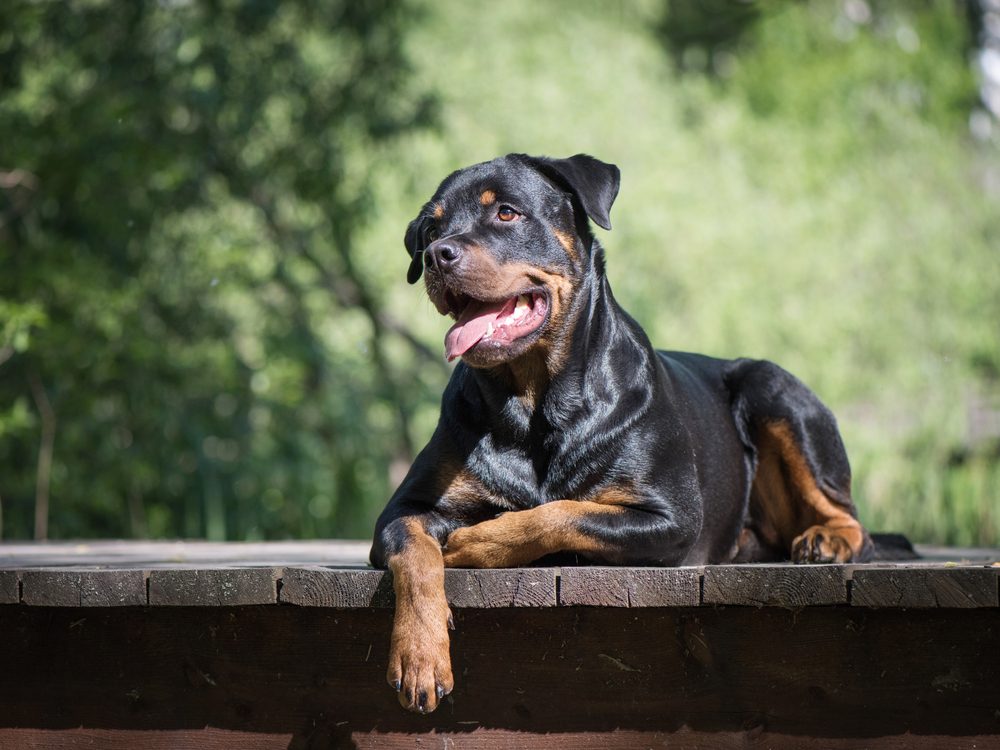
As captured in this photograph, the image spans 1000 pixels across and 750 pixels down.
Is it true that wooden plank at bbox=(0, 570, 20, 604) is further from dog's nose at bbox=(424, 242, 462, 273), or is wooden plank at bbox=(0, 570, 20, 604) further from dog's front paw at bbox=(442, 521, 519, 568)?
dog's nose at bbox=(424, 242, 462, 273)

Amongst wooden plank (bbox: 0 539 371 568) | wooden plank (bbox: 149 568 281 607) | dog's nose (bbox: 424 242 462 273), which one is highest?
dog's nose (bbox: 424 242 462 273)

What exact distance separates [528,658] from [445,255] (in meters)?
1.12

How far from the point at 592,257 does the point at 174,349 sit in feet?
21.2

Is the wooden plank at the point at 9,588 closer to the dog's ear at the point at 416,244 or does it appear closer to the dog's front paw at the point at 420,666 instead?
the dog's front paw at the point at 420,666


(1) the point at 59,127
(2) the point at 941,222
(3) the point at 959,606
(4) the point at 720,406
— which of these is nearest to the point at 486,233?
(4) the point at 720,406

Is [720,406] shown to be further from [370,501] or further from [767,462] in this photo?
[370,501]

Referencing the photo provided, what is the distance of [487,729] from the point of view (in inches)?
123

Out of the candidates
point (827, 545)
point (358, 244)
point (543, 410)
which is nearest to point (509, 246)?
point (543, 410)

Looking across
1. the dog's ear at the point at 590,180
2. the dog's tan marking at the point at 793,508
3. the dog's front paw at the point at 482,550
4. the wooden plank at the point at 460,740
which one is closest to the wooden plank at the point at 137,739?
the wooden plank at the point at 460,740

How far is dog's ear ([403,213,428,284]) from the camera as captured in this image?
3.84 metres

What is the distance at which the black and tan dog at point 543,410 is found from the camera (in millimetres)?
3279

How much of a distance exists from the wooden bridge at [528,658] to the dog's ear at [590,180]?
1194 millimetres

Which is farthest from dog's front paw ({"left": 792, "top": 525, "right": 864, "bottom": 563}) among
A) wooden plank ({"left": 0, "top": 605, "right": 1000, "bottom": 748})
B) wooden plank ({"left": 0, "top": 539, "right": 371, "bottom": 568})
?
wooden plank ({"left": 0, "top": 539, "right": 371, "bottom": 568})

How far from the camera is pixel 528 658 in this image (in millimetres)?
3115
